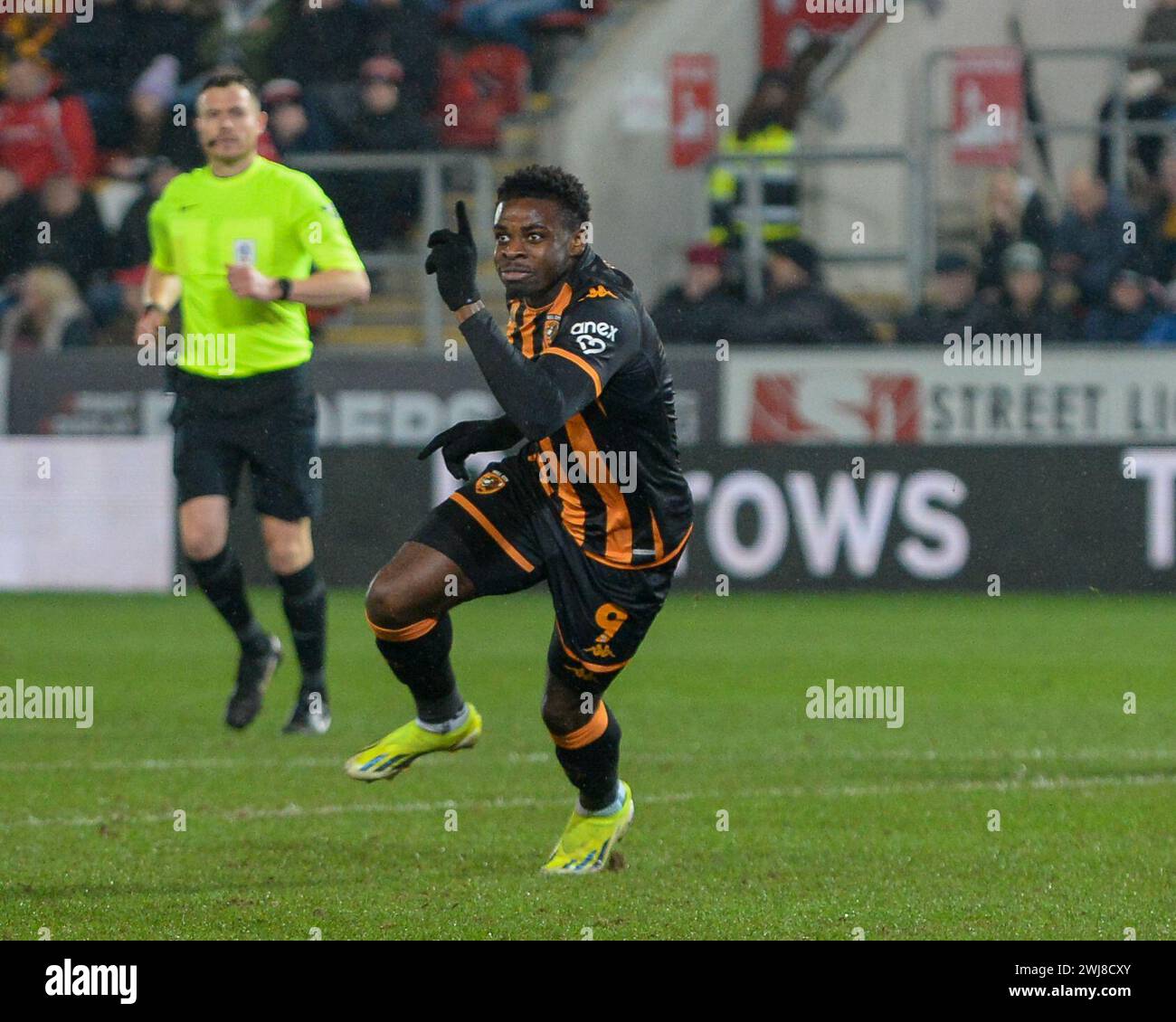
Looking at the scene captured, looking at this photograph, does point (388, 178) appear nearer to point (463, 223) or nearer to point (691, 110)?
Result: point (691, 110)

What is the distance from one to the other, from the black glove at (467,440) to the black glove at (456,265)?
0.60 m

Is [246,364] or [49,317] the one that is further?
[49,317]

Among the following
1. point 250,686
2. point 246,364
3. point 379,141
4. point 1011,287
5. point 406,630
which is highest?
point 379,141

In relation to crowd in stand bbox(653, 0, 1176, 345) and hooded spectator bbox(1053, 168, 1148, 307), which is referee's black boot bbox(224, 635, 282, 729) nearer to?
crowd in stand bbox(653, 0, 1176, 345)

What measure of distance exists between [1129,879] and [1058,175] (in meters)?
11.1

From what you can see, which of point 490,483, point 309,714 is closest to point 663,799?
point 490,483

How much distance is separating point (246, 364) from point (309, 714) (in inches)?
53.6

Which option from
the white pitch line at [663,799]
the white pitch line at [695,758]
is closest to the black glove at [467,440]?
the white pitch line at [663,799]

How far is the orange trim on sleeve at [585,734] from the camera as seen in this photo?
616 cm

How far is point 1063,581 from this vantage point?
557 inches

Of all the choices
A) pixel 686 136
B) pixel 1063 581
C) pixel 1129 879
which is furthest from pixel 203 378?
pixel 686 136

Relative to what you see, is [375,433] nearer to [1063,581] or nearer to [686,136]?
[686,136]

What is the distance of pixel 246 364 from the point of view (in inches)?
341

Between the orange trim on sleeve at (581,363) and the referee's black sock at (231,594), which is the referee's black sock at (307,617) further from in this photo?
the orange trim on sleeve at (581,363)
